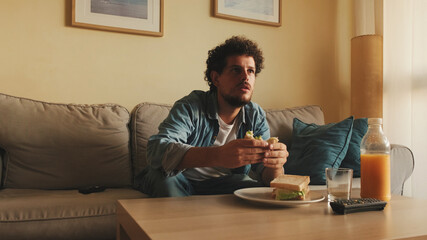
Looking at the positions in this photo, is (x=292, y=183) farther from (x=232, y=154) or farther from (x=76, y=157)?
(x=76, y=157)

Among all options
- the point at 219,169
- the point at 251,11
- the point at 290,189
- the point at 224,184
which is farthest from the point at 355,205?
the point at 251,11

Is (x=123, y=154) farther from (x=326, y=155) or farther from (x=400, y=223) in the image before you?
(x=400, y=223)

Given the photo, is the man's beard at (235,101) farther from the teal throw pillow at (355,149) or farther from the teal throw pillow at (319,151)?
the teal throw pillow at (355,149)

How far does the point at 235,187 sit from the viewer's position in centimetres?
159

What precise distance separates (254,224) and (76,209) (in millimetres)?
954

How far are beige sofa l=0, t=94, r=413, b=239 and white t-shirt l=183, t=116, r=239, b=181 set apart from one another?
0.30 m

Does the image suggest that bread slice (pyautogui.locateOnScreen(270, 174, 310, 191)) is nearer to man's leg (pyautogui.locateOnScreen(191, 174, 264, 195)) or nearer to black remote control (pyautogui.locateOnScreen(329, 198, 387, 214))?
black remote control (pyautogui.locateOnScreen(329, 198, 387, 214))

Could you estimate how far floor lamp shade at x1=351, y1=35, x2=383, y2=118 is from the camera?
2533mm

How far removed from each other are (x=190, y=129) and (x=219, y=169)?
246mm

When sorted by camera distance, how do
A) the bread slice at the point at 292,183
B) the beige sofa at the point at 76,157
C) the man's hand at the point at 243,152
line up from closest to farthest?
the bread slice at the point at 292,183 → the man's hand at the point at 243,152 → the beige sofa at the point at 76,157

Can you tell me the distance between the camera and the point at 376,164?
44.4 inches

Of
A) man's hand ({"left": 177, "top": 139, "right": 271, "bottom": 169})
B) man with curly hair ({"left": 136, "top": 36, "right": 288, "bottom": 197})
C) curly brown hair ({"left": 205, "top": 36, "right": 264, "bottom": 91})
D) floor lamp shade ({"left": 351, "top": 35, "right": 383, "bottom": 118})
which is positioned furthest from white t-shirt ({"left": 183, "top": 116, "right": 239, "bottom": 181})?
floor lamp shade ({"left": 351, "top": 35, "right": 383, "bottom": 118})

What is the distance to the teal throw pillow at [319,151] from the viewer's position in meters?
1.93

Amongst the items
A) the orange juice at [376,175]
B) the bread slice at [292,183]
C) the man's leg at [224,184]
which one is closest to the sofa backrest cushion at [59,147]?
the man's leg at [224,184]
